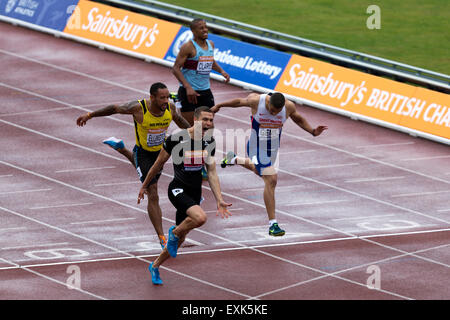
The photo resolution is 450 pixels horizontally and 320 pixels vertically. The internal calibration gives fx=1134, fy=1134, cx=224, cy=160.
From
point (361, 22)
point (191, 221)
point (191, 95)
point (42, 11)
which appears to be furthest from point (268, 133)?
point (361, 22)

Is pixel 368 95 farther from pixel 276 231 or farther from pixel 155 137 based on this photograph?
pixel 155 137

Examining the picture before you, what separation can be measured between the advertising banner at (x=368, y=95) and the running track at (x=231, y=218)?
0.41 metres

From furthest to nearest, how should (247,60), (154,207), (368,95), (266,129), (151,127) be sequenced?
(247,60)
(368,95)
(266,129)
(154,207)
(151,127)

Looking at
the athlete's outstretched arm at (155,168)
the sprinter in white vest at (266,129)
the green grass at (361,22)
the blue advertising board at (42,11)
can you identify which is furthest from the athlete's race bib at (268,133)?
the blue advertising board at (42,11)

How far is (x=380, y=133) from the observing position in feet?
78.9

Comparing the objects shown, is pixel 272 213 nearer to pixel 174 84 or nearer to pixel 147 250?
pixel 147 250

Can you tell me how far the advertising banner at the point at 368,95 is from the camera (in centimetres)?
2377

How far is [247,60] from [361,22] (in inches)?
328

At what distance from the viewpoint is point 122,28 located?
96.6 feet

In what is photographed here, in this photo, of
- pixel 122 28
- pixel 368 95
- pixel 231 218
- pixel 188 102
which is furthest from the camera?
pixel 122 28

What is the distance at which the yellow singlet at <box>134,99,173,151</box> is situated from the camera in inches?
645

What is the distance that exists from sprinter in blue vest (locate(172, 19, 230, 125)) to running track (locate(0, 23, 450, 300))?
156 cm

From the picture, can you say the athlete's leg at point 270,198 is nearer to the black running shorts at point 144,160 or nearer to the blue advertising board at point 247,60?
the black running shorts at point 144,160

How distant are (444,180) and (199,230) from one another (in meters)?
5.51
